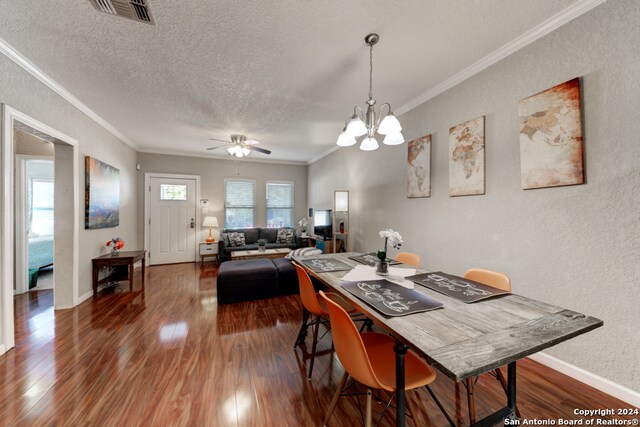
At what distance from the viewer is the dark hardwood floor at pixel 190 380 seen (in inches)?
55.1

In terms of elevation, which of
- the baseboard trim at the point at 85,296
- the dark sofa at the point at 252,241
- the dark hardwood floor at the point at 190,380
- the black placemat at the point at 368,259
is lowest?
the dark hardwood floor at the point at 190,380

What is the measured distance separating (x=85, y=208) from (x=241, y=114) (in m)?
2.52

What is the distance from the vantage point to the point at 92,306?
2.96m

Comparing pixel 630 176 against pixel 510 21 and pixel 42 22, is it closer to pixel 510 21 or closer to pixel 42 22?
pixel 510 21

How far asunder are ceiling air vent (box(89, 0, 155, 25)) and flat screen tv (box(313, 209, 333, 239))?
3.81 meters

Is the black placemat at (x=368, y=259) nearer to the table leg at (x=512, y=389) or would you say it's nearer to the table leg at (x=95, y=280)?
the table leg at (x=512, y=389)

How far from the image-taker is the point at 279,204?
21.7 feet

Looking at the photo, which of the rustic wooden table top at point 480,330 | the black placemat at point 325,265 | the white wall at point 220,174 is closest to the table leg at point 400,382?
the rustic wooden table top at point 480,330

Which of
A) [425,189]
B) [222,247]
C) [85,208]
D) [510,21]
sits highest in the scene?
[510,21]

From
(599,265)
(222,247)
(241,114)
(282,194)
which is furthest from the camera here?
(282,194)

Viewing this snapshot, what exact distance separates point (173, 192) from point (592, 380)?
692 cm

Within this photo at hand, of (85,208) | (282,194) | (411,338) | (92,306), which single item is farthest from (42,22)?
(282,194)

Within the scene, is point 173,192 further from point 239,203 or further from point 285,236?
point 285,236

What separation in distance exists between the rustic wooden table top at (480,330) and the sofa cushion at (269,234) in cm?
499
